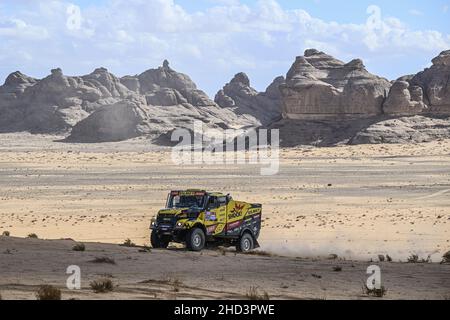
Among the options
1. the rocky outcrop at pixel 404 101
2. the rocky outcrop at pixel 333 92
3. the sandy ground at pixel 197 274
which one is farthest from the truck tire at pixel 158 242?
the rocky outcrop at pixel 333 92

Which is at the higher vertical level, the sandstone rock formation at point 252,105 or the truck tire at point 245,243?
the sandstone rock formation at point 252,105

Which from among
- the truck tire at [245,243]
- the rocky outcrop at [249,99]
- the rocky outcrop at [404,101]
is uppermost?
the rocky outcrop at [249,99]

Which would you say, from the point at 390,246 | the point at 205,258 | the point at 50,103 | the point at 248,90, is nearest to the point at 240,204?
the point at 205,258

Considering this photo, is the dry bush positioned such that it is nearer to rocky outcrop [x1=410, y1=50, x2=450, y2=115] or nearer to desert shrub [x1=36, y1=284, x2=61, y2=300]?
desert shrub [x1=36, y1=284, x2=61, y2=300]

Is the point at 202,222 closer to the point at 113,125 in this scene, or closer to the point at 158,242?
the point at 158,242

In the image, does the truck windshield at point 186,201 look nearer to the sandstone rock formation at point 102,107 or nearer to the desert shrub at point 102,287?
the desert shrub at point 102,287

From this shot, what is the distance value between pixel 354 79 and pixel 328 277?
78.2m

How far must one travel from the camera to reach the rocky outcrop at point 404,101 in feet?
276

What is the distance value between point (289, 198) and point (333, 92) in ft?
172

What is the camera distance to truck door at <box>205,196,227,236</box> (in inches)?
766

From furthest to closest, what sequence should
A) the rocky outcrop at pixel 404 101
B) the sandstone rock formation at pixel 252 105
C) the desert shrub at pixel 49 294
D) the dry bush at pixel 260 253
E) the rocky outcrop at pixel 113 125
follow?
1. the rocky outcrop at pixel 113 125
2. the sandstone rock formation at pixel 252 105
3. the rocky outcrop at pixel 404 101
4. the dry bush at pixel 260 253
5. the desert shrub at pixel 49 294

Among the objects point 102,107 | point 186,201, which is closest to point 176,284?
point 186,201

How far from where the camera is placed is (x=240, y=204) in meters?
20.5
